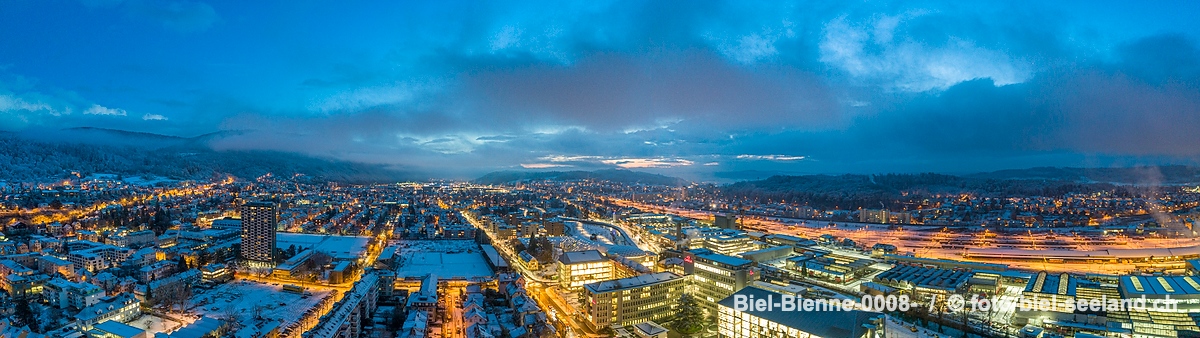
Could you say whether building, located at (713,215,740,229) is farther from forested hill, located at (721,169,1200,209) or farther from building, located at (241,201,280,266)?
building, located at (241,201,280,266)

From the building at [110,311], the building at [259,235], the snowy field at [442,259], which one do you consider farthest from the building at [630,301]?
the building at [259,235]

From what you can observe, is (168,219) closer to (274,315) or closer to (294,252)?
(294,252)

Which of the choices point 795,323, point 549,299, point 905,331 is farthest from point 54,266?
point 905,331

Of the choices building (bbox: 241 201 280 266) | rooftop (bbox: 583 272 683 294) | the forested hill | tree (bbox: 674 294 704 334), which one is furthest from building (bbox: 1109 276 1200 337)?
the forested hill

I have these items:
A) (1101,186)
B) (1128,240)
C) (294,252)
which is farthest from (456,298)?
(1101,186)

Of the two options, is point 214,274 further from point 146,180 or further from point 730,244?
point 146,180

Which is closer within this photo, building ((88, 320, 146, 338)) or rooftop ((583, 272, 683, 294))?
building ((88, 320, 146, 338))
